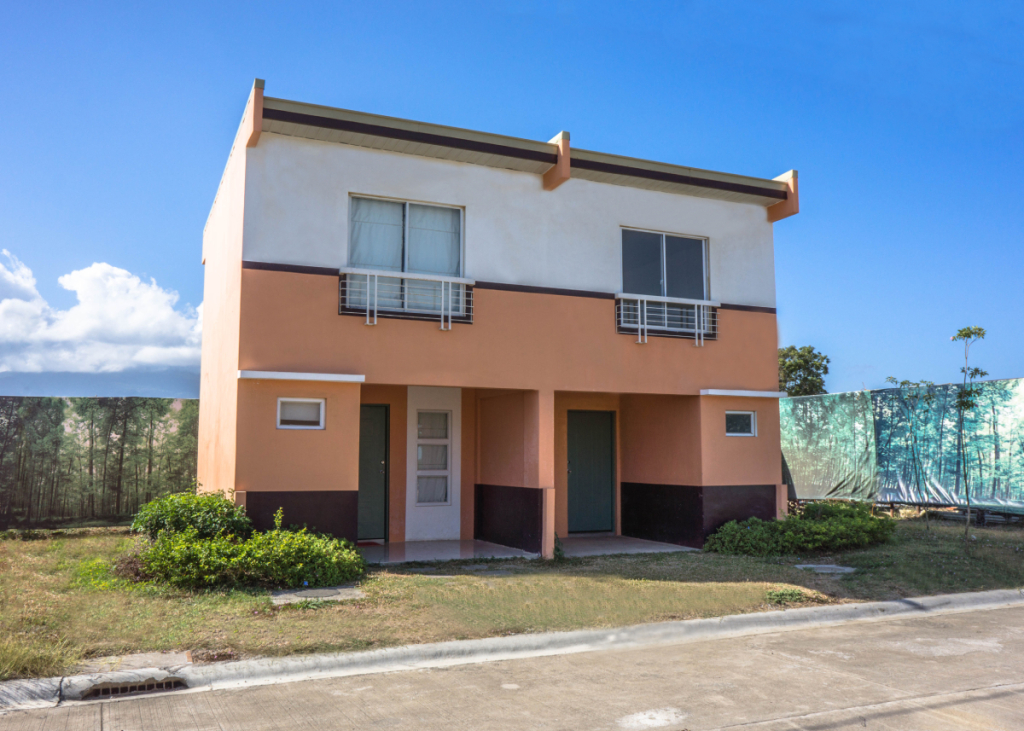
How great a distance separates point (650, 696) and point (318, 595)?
157 inches

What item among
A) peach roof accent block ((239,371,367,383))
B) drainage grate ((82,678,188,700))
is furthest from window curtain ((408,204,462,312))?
drainage grate ((82,678,188,700))

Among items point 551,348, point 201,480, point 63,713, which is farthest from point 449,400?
point 63,713

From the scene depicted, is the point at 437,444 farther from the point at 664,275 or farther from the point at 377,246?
the point at 664,275

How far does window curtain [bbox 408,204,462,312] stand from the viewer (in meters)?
11.1

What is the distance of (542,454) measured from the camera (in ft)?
37.6

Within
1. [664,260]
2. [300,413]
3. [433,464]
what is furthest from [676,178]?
[300,413]

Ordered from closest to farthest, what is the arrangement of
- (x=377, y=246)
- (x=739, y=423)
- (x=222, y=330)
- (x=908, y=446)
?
A: (x=377, y=246), (x=222, y=330), (x=739, y=423), (x=908, y=446)

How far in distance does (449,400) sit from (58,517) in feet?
24.3

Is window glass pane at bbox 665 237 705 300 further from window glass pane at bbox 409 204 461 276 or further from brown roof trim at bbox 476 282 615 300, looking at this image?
window glass pane at bbox 409 204 461 276

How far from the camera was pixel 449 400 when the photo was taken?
13.4 meters

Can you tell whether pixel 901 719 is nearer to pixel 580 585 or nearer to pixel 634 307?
pixel 580 585

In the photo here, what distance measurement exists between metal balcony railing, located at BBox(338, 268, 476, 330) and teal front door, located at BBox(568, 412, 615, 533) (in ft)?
13.1

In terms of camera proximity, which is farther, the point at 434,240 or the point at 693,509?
the point at 693,509

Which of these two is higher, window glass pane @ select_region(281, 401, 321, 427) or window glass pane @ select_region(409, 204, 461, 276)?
window glass pane @ select_region(409, 204, 461, 276)
